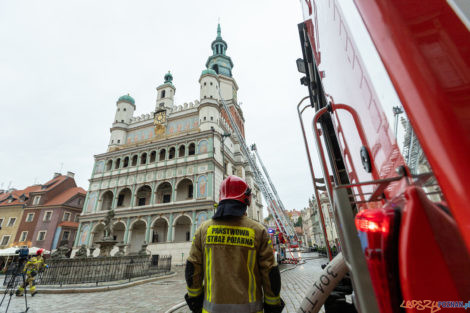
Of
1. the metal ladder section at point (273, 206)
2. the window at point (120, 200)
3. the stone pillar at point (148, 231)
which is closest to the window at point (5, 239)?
the window at point (120, 200)

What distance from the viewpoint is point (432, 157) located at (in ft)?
1.64

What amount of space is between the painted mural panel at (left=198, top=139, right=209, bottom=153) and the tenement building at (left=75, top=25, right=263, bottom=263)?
0.40ft

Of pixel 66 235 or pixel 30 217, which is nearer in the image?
pixel 66 235

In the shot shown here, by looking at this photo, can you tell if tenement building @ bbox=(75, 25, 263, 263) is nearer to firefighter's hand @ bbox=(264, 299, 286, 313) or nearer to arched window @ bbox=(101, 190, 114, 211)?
arched window @ bbox=(101, 190, 114, 211)

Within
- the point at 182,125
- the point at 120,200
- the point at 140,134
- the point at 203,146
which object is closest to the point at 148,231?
the point at 120,200

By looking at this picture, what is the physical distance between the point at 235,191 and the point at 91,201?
2956cm

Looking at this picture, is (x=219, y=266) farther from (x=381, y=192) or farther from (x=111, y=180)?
(x=111, y=180)

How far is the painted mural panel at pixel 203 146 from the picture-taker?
2347cm

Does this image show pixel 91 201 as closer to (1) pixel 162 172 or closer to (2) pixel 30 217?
(1) pixel 162 172

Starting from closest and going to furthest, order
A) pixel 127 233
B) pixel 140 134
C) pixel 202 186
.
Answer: pixel 202 186 → pixel 127 233 → pixel 140 134

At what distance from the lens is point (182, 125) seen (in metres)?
27.5

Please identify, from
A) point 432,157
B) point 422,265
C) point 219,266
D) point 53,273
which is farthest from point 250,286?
point 53,273

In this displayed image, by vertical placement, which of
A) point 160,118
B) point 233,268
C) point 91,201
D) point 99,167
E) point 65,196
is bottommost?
point 233,268

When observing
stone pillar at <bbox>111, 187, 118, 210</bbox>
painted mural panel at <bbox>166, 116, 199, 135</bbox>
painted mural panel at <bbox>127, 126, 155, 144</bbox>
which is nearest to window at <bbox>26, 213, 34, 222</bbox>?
stone pillar at <bbox>111, 187, 118, 210</bbox>
